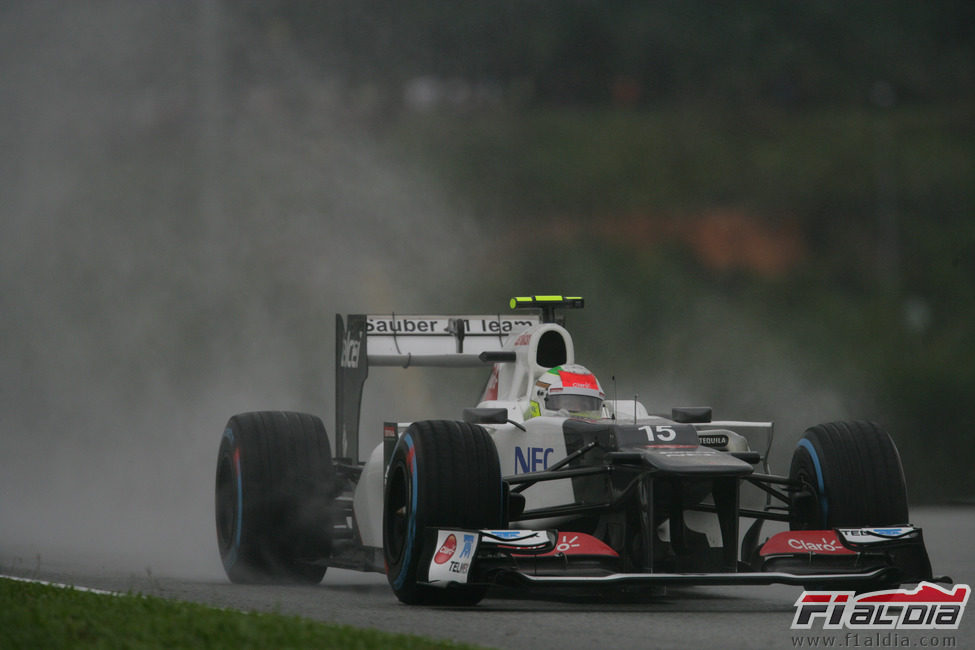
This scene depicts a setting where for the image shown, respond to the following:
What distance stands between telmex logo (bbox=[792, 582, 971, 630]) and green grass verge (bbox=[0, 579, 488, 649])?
2.68 metres

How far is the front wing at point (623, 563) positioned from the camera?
10.7 metres

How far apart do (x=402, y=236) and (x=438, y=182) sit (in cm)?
103

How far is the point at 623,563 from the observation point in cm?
1133

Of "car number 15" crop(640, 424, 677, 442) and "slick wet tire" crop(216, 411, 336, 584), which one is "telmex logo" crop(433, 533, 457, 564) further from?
"slick wet tire" crop(216, 411, 336, 584)

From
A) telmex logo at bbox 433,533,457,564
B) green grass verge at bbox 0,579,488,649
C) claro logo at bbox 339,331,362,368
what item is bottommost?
green grass verge at bbox 0,579,488,649

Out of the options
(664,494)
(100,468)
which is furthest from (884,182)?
(664,494)

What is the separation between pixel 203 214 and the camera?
2638 centimetres

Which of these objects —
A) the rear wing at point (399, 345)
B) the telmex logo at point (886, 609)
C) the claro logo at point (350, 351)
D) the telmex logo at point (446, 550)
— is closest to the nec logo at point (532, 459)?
the telmex logo at point (446, 550)

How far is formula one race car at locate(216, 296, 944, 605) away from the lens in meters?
11.0

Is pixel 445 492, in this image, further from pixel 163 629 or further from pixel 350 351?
pixel 350 351

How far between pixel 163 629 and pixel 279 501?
4645 mm

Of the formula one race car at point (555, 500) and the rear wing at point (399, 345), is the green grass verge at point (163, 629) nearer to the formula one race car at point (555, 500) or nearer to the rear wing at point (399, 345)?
the formula one race car at point (555, 500)

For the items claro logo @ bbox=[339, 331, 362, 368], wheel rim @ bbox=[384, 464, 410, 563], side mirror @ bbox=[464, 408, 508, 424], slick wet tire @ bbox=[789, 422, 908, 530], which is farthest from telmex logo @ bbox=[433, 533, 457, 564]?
claro logo @ bbox=[339, 331, 362, 368]

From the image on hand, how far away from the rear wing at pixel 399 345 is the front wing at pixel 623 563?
4132 millimetres
